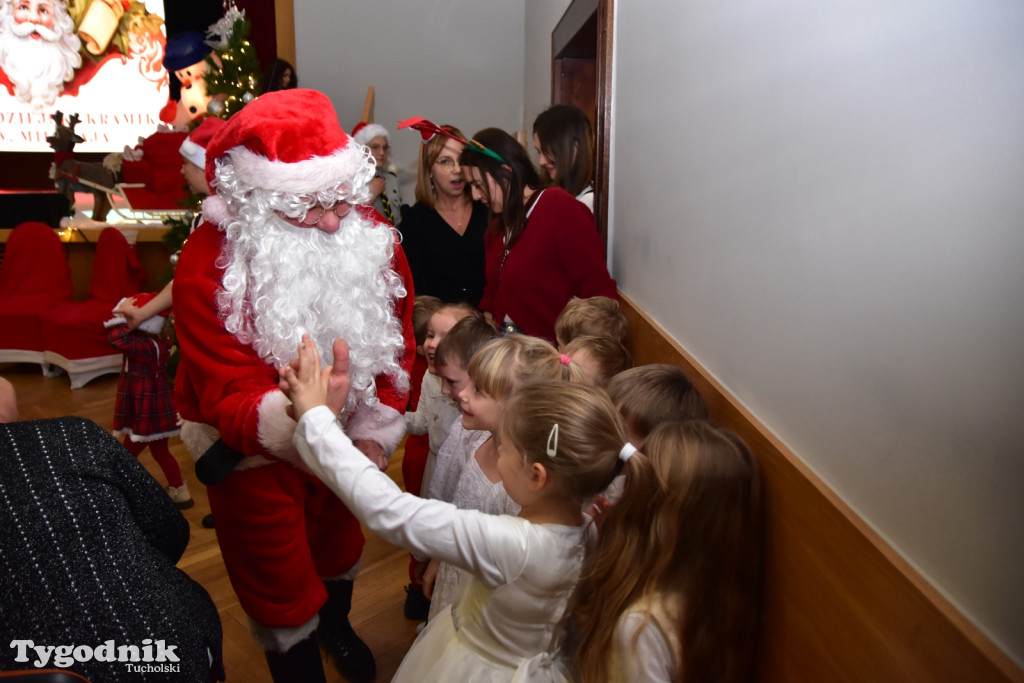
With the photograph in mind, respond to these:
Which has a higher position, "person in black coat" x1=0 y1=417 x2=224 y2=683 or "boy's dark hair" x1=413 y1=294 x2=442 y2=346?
"boy's dark hair" x1=413 y1=294 x2=442 y2=346

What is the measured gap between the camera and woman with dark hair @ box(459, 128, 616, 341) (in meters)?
2.43

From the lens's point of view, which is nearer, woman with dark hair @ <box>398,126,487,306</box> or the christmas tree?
woman with dark hair @ <box>398,126,487,306</box>

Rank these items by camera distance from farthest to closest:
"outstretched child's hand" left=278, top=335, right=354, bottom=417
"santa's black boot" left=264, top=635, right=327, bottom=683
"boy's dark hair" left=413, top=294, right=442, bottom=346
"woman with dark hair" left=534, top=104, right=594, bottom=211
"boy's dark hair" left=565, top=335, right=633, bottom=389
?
1. "woman with dark hair" left=534, top=104, right=594, bottom=211
2. "boy's dark hair" left=413, top=294, right=442, bottom=346
3. "boy's dark hair" left=565, top=335, right=633, bottom=389
4. "santa's black boot" left=264, top=635, right=327, bottom=683
5. "outstretched child's hand" left=278, top=335, right=354, bottom=417

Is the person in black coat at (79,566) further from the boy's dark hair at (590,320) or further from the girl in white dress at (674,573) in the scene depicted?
the boy's dark hair at (590,320)

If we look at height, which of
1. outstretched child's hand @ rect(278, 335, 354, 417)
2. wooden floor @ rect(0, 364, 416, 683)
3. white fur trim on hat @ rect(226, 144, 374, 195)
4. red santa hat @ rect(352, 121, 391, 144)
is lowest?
wooden floor @ rect(0, 364, 416, 683)

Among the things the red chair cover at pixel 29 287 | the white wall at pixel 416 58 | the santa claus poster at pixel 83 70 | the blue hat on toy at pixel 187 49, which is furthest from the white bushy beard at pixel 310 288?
the santa claus poster at pixel 83 70

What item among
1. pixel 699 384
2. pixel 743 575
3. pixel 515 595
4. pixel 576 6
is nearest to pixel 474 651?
pixel 515 595

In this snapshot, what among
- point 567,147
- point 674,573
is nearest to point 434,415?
point 674,573

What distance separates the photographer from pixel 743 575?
1.30 meters

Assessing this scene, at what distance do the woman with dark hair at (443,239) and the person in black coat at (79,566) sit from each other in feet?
6.85

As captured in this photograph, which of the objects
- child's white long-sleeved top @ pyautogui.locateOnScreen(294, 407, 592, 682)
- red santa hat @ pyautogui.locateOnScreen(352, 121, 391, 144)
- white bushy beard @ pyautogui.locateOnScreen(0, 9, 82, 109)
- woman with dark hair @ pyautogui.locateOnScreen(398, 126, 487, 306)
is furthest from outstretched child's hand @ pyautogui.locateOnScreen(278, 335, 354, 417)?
white bushy beard @ pyautogui.locateOnScreen(0, 9, 82, 109)

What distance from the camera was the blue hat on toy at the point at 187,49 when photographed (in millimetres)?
5934

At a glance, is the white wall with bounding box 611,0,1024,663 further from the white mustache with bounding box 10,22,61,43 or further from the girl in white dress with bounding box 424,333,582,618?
the white mustache with bounding box 10,22,61,43

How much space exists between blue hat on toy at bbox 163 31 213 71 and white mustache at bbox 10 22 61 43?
1630 millimetres
